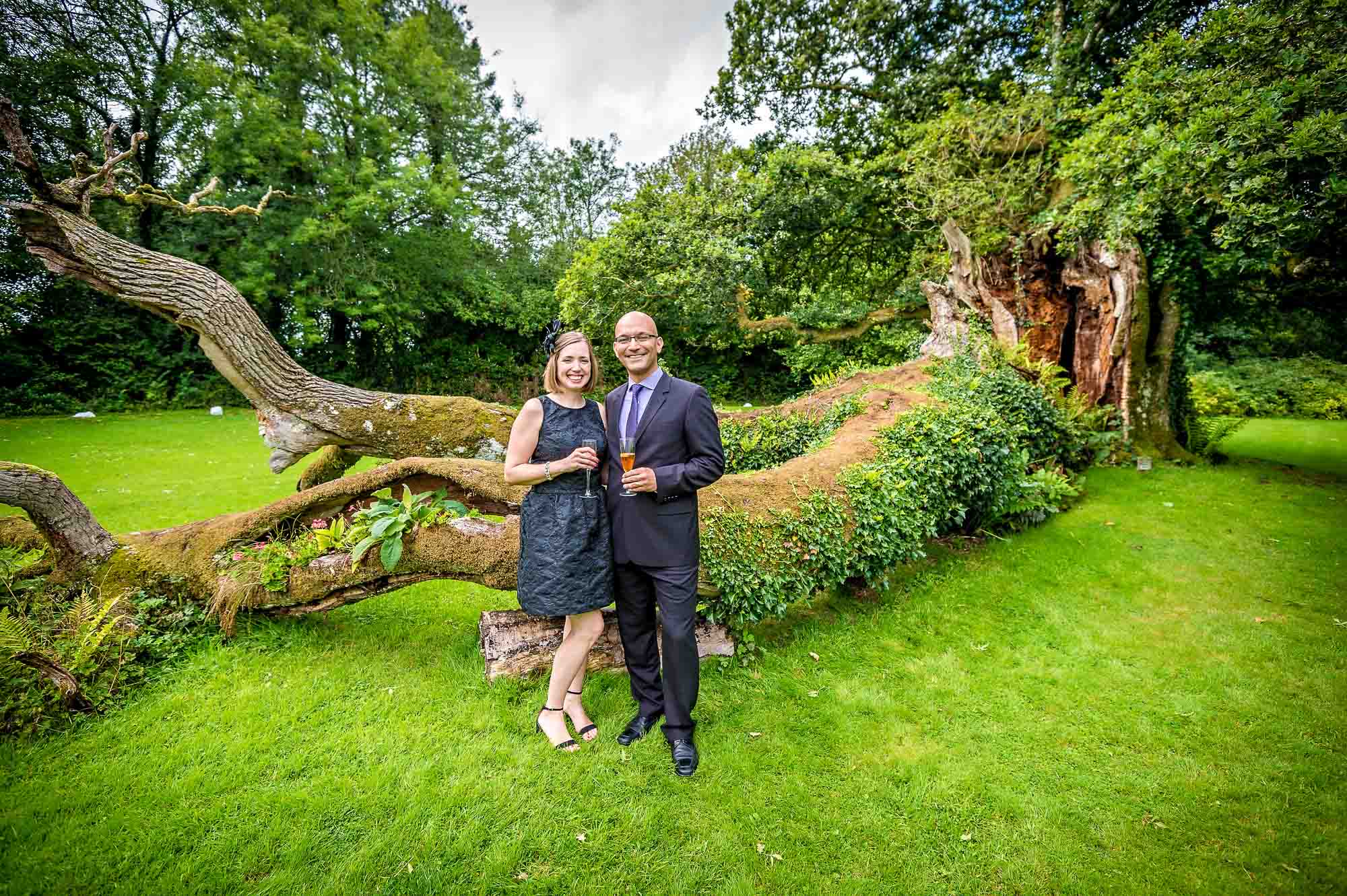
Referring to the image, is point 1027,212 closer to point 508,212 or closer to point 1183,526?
point 1183,526

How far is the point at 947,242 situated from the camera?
955 centimetres

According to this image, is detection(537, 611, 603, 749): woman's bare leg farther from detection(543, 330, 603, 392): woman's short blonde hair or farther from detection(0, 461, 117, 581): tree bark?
detection(0, 461, 117, 581): tree bark

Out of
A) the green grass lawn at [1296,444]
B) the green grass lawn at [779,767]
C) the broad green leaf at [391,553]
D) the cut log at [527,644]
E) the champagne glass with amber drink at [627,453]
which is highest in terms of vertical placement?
the champagne glass with amber drink at [627,453]

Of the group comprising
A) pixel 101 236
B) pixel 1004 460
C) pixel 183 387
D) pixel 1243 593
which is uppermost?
pixel 101 236

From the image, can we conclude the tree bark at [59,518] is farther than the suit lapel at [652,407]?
Yes

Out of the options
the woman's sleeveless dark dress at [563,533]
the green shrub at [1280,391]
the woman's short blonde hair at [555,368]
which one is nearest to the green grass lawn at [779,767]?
the woman's sleeveless dark dress at [563,533]

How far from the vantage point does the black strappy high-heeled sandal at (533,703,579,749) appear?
9.91ft

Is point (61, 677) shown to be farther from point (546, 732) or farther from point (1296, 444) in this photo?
point (1296, 444)

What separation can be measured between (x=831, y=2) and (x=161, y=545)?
45.9 ft

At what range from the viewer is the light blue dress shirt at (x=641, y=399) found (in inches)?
118

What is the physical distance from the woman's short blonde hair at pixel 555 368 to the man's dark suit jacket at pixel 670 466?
13.3 inches

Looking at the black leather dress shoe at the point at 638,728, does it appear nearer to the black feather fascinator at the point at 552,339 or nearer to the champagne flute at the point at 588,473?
the champagne flute at the point at 588,473

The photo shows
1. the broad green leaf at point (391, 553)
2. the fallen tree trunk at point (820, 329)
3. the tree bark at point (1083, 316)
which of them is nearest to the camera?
the broad green leaf at point (391, 553)

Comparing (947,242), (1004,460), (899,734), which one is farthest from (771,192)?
(899,734)
